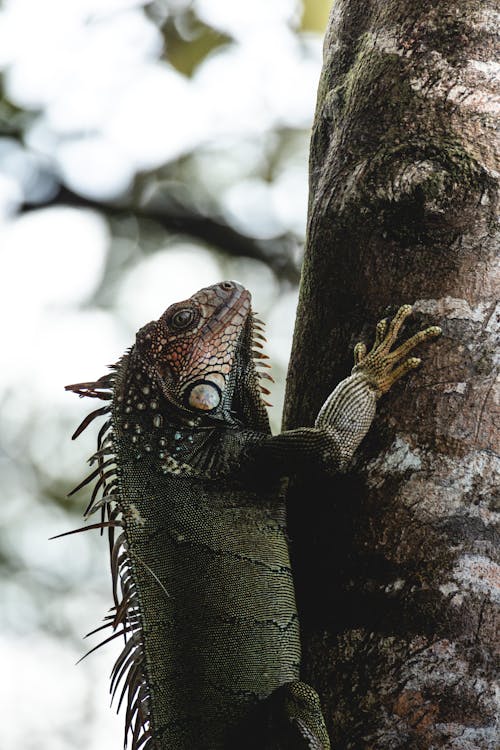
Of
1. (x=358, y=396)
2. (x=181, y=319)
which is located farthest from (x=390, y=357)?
(x=181, y=319)

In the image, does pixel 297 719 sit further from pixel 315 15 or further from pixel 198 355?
pixel 315 15

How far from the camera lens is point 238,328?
3854mm

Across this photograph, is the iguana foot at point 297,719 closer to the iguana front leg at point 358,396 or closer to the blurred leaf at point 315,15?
the iguana front leg at point 358,396

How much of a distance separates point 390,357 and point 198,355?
1.16m

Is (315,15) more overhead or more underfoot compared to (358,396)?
more overhead

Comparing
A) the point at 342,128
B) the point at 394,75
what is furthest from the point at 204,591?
the point at 394,75

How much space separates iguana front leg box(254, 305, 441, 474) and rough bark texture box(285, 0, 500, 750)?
5 cm

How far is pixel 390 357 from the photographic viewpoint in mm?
2904

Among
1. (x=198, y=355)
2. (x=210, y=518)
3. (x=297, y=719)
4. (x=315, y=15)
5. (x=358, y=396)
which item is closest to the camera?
(x=297, y=719)

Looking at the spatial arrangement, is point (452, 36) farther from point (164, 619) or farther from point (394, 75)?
point (164, 619)

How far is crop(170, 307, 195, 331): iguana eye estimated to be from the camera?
3809mm

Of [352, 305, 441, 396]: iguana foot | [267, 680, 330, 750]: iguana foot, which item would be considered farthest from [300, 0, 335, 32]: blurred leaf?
[267, 680, 330, 750]: iguana foot

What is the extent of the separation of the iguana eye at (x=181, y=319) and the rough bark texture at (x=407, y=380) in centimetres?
59

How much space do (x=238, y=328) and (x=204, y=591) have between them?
122 centimetres
